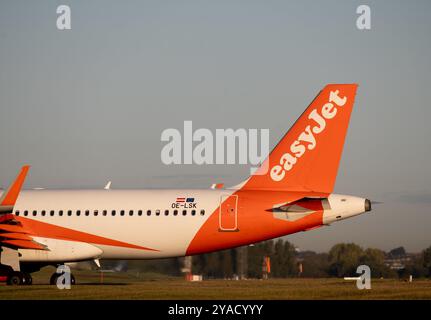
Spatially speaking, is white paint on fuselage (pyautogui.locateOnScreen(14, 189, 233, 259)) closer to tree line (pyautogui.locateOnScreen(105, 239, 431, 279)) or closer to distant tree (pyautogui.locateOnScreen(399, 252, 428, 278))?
tree line (pyautogui.locateOnScreen(105, 239, 431, 279))

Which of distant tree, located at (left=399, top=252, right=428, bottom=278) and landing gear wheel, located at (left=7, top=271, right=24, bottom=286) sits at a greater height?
distant tree, located at (left=399, top=252, right=428, bottom=278)

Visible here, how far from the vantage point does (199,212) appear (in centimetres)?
4188

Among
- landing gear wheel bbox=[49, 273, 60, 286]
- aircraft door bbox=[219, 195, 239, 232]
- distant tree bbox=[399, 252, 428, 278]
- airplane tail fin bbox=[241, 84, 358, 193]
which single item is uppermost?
airplane tail fin bbox=[241, 84, 358, 193]

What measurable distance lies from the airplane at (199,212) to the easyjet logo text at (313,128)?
0.16 feet

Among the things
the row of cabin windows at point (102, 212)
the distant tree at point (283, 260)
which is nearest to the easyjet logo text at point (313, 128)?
the row of cabin windows at point (102, 212)

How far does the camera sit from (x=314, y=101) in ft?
137

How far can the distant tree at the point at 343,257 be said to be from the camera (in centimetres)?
6127

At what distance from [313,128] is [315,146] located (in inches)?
35.4

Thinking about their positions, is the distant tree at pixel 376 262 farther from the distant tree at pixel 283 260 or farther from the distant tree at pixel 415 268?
the distant tree at pixel 283 260

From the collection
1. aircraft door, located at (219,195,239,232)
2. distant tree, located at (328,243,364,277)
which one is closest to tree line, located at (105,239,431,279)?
distant tree, located at (328,243,364,277)

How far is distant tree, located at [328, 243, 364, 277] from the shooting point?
201 ft
